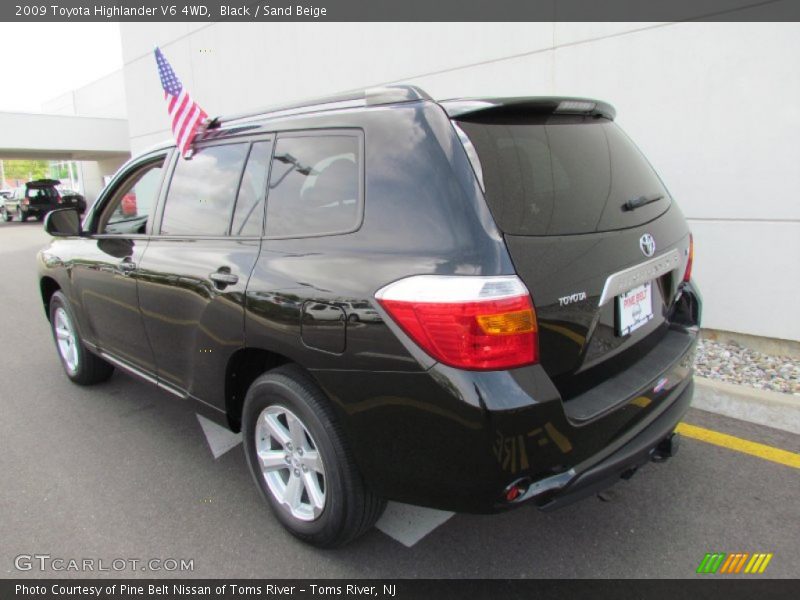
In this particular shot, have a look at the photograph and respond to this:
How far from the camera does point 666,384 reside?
7.59 feet

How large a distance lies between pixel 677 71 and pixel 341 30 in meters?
4.89

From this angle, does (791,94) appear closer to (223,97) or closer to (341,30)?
(341,30)

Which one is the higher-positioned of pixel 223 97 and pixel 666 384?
pixel 223 97

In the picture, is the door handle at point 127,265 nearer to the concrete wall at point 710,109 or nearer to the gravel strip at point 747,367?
the gravel strip at point 747,367

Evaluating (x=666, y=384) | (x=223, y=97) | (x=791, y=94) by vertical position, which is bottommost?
(x=666, y=384)

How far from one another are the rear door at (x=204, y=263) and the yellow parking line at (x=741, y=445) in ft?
8.92

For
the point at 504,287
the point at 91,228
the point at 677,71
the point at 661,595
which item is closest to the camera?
the point at 504,287

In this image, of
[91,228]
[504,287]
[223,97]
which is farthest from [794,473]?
[223,97]

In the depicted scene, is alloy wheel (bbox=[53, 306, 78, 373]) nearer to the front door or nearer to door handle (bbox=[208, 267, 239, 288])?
the front door

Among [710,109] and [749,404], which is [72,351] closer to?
[749,404]

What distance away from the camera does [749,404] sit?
3.51 m

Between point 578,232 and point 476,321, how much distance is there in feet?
1.93

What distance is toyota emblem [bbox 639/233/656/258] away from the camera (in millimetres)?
2236

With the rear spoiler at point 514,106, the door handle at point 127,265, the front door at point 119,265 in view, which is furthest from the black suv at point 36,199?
the rear spoiler at point 514,106
